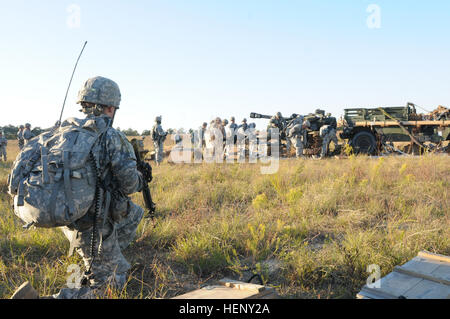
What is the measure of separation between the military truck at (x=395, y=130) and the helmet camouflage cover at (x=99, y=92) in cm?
1145

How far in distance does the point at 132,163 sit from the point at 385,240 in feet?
8.86

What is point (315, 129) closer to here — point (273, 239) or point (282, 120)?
point (282, 120)

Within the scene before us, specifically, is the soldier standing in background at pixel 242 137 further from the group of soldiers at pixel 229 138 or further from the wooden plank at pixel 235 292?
the wooden plank at pixel 235 292

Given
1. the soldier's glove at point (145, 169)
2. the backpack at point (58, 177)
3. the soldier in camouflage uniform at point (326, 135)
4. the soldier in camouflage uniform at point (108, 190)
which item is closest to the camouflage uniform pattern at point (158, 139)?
the soldier in camouflage uniform at point (326, 135)

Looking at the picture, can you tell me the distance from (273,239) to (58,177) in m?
2.15

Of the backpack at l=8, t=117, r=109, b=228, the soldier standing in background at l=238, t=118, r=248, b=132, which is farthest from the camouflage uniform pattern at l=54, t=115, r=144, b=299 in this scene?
the soldier standing in background at l=238, t=118, r=248, b=132

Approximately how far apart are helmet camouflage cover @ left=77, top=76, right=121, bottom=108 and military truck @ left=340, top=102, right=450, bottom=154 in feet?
37.6

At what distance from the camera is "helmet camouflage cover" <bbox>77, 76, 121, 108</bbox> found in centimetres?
302

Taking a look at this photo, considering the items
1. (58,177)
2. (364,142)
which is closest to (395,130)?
(364,142)

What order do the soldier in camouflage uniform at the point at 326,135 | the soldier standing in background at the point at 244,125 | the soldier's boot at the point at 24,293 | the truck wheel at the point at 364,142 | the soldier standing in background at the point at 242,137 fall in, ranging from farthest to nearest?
the soldier standing in background at the point at 244,125 < the soldier standing in background at the point at 242,137 < the truck wheel at the point at 364,142 < the soldier in camouflage uniform at the point at 326,135 < the soldier's boot at the point at 24,293

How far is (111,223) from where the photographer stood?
300 cm

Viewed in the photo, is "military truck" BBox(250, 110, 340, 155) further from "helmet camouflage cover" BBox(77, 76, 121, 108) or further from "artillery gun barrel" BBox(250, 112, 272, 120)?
"helmet camouflage cover" BBox(77, 76, 121, 108)

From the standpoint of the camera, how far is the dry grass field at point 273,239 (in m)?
3.21
